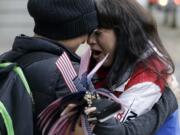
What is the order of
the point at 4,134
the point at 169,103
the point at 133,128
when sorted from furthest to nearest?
the point at 169,103 → the point at 133,128 → the point at 4,134

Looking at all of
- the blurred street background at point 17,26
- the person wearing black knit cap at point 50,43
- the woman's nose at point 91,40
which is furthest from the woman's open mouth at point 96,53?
the blurred street background at point 17,26

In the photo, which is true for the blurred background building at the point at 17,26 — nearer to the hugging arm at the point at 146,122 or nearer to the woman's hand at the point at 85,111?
the hugging arm at the point at 146,122

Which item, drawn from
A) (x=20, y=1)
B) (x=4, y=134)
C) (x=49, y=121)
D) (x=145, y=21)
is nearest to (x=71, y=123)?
(x=49, y=121)

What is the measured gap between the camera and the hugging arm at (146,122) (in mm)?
2600

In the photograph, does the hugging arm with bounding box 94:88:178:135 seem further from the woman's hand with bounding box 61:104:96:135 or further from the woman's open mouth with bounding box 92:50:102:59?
the woman's open mouth with bounding box 92:50:102:59

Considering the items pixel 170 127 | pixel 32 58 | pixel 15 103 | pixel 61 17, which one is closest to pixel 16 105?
pixel 15 103

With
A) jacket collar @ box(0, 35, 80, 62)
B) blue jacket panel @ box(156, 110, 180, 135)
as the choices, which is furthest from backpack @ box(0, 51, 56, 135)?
blue jacket panel @ box(156, 110, 180, 135)

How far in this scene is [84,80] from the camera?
2.56 metres

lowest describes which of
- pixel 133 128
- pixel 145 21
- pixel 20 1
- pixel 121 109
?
pixel 20 1

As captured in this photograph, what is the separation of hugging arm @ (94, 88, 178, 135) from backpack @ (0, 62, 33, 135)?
29 cm

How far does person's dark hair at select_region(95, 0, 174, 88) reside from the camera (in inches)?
118

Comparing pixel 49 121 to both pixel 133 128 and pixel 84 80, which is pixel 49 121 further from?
pixel 133 128

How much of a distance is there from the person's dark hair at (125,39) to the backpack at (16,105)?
1.98 ft

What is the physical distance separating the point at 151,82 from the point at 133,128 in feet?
0.86
